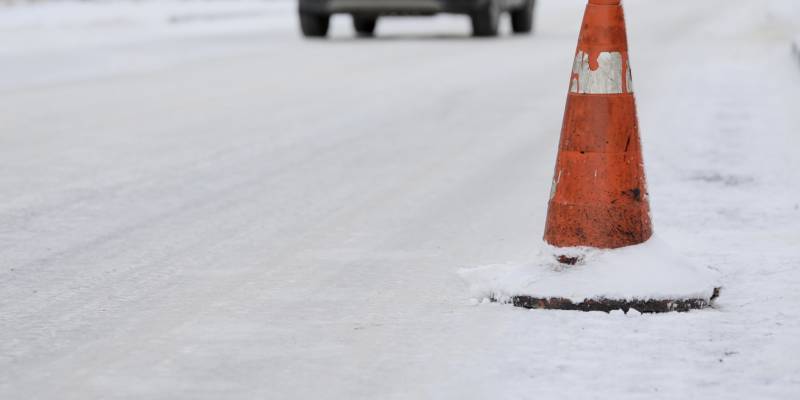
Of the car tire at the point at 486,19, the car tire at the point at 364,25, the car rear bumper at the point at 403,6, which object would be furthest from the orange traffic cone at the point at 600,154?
the car tire at the point at 364,25

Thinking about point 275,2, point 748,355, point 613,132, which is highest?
point 613,132

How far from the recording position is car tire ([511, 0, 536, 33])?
805 inches

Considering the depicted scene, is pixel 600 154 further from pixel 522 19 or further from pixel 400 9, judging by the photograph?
pixel 522 19

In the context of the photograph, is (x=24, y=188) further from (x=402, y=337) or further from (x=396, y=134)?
(x=402, y=337)

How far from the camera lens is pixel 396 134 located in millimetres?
8555

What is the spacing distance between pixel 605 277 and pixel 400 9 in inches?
561

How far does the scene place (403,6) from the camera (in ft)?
59.6

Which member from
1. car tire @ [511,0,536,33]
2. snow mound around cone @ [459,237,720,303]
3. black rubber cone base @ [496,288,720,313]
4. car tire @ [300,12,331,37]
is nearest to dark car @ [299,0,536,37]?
car tire @ [300,12,331,37]

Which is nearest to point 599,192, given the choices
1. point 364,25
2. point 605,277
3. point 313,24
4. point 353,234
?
point 605,277

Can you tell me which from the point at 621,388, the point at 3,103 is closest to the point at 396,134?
the point at 3,103

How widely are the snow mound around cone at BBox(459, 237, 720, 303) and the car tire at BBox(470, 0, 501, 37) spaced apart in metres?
14.3

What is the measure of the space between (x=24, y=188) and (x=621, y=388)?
3827 mm

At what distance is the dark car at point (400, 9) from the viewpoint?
718 inches

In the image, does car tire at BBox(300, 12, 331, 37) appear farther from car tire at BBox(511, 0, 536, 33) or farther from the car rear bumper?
car tire at BBox(511, 0, 536, 33)
